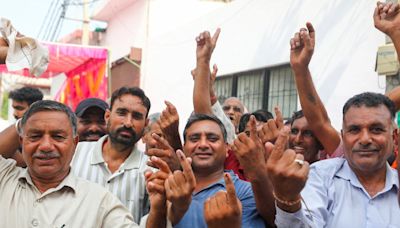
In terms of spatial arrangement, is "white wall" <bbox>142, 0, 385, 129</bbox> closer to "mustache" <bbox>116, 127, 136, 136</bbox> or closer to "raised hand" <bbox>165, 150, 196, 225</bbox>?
"mustache" <bbox>116, 127, 136, 136</bbox>

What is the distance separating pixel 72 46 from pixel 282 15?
518 centimetres

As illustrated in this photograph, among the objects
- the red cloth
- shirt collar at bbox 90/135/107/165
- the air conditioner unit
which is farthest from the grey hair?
the air conditioner unit

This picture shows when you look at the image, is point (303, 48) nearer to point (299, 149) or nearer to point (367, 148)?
point (299, 149)

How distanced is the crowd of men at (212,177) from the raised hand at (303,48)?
3cm

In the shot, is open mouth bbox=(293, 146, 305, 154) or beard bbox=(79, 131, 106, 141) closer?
open mouth bbox=(293, 146, 305, 154)

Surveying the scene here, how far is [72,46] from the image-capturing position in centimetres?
1056

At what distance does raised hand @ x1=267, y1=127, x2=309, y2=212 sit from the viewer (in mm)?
1910

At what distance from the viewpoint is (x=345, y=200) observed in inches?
92.1

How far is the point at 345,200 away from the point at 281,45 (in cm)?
487

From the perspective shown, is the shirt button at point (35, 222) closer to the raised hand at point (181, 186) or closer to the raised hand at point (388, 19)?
the raised hand at point (181, 186)

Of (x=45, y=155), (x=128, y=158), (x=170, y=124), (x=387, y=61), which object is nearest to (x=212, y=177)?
(x=170, y=124)

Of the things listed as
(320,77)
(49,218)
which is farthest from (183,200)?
(320,77)

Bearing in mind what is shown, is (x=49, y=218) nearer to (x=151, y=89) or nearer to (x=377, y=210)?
Result: (x=377, y=210)

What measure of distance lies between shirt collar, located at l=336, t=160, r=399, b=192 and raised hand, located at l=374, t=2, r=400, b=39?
2.41 ft
